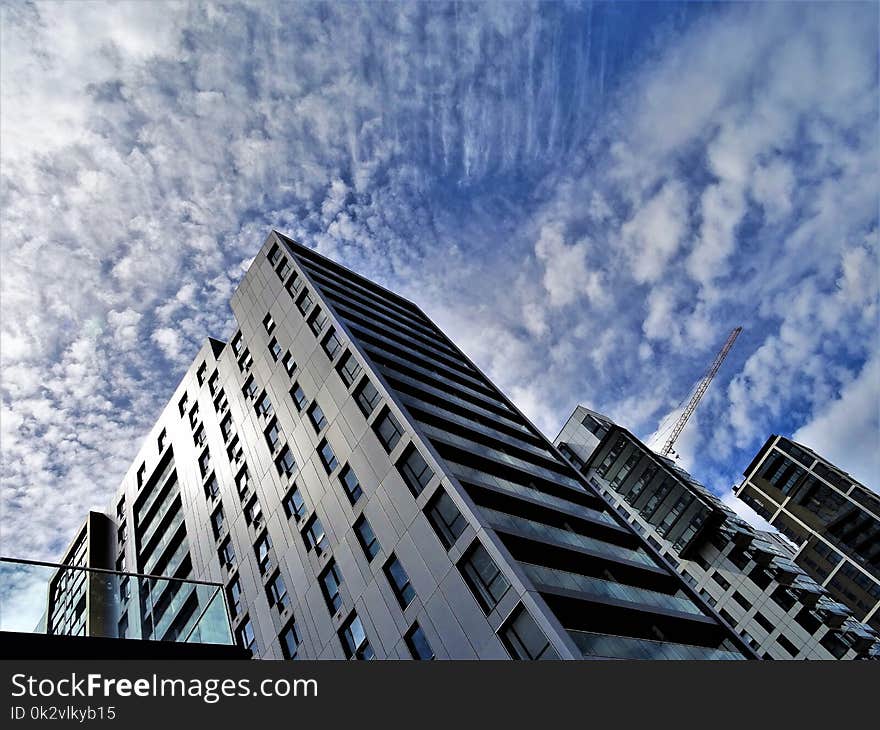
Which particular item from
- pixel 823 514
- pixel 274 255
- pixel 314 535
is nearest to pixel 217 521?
pixel 314 535

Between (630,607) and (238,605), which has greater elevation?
(238,605)

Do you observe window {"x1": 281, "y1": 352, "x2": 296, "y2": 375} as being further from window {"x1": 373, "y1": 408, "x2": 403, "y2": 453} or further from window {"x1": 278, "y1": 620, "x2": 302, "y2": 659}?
window {"x1": 278, "y1": 620, "x2": 302, "y2": 659}

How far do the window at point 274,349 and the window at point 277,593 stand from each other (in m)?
17.6

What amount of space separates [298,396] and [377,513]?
14.0 metres

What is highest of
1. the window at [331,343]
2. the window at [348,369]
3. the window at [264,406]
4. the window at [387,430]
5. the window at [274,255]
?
the window at [274,255]

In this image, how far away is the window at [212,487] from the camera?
42528 millimetres

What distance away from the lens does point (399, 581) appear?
84.3 feet

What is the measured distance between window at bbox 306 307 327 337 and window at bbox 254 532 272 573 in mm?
14930

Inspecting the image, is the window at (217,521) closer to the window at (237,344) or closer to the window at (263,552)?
the window at (263,552)

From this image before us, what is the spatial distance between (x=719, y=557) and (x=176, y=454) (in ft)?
197

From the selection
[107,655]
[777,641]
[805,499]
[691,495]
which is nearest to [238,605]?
[107,655]

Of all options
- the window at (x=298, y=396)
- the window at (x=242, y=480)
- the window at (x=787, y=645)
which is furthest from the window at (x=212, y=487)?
the window at (x=787, y=645)
